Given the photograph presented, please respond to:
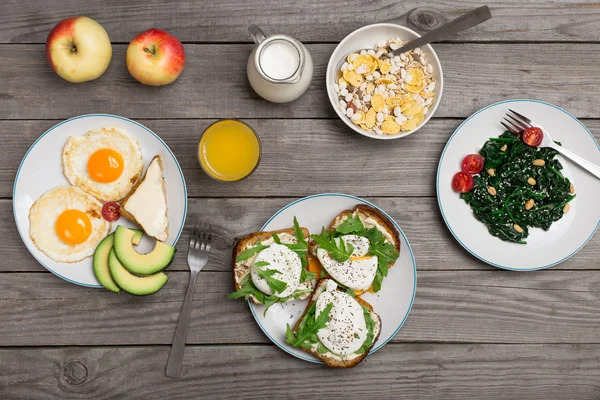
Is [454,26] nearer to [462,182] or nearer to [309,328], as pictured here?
[462,182]

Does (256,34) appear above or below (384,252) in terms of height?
above

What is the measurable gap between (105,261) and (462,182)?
1.28 metres

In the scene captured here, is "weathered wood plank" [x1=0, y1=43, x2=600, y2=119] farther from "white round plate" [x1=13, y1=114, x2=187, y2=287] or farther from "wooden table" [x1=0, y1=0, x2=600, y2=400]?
"white round plate" [x1=13, y1=114, x2=187, y2=287]

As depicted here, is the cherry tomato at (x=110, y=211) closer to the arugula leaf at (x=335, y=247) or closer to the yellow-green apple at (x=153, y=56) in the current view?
the yellow-green apple at (x=153, y=56)

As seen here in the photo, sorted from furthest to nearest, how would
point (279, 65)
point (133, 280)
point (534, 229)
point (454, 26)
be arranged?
point (534, 229)
point (133, 280)
point (279, 65)
point (454, 26)

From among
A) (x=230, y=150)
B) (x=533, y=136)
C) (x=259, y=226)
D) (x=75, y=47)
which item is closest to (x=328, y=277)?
(x=259, y=226)

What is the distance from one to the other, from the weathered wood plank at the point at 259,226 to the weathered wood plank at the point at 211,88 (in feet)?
1.10

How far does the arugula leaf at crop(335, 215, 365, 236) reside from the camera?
166cm

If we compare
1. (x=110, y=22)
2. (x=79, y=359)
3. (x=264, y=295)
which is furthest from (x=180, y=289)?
(x=110, y=22)

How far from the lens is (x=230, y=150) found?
167 centimetres

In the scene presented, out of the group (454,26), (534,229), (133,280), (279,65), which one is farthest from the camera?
(534,229)

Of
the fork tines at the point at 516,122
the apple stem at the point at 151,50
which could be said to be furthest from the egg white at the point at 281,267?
the fork tines at the point at 516,122

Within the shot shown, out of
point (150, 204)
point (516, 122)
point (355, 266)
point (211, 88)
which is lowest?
point (355, 266)

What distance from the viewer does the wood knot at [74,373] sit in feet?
5.93
